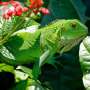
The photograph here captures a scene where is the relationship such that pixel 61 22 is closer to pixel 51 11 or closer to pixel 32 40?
pixel 32 40

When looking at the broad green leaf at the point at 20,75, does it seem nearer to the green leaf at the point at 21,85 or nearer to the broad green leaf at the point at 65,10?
the green leaf at the point at 21,85

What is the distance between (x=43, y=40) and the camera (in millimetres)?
973

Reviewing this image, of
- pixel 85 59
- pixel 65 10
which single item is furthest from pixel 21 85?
pixel 65 10

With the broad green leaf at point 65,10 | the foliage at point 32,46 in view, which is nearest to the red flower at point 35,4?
the foliage at point 32,46

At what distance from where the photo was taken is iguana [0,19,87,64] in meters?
0.94

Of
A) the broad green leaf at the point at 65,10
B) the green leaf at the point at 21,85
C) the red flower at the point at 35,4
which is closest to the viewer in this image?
the red flower at the point at 35,4

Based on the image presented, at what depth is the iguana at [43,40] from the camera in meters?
0.94

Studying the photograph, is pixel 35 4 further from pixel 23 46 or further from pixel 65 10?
pixel 65 10

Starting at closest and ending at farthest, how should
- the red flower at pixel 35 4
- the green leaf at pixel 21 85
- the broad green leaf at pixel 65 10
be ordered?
the red flower at pixel 35 4
the green leaf at pixel 21 85
the broad green leaf at pixel 65 10

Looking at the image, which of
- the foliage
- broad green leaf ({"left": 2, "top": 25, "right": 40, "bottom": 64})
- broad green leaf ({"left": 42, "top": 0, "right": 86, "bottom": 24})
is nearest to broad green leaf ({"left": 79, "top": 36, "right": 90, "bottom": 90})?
the foliage

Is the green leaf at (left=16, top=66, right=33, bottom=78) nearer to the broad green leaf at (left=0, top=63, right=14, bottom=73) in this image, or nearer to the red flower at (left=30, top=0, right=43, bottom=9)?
the broad green leaf at (left=0, top=63, right=14, bottom=73)

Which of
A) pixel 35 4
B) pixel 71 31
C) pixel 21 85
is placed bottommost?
pixel 21 85

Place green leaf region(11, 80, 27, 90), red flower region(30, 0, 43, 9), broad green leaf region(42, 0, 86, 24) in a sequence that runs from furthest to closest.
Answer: broad green leaf region(42, 0, 86, 24) < green leaf region(11, 80, 27, 90) < red flower region(30, 0, 43, 9)

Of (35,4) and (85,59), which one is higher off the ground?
(35,4)
